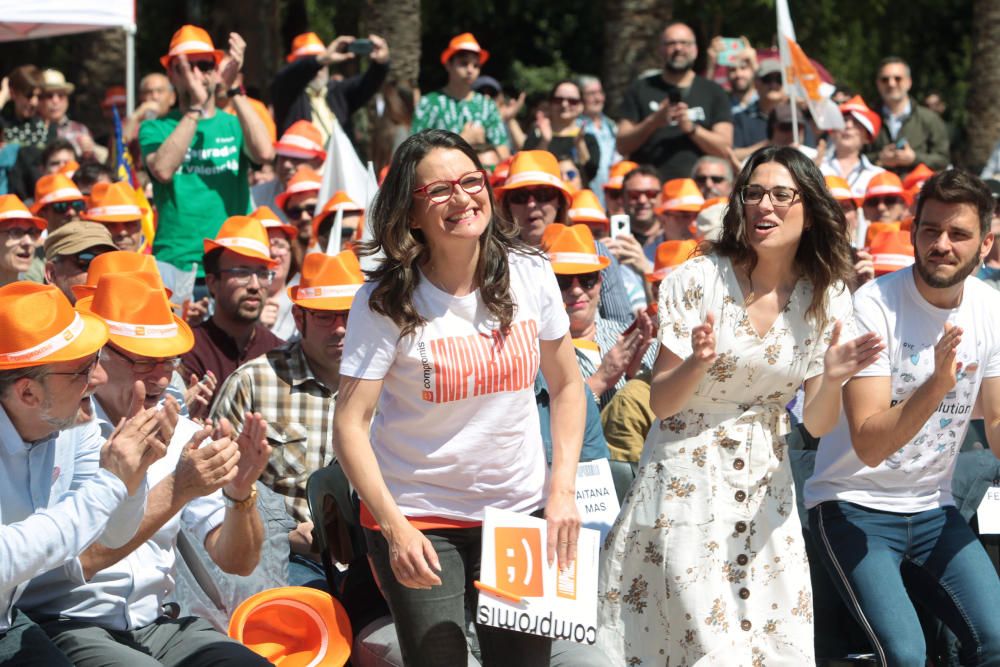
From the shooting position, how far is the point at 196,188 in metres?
9.19

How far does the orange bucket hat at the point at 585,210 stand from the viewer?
28.9ft

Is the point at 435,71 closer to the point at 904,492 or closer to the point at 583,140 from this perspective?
the point at 583,140

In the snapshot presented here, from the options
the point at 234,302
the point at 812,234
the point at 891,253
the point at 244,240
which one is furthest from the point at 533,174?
the point at 812,234

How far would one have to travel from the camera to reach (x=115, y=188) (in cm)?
848

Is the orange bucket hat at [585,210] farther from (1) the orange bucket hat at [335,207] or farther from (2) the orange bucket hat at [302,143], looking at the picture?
(2) the orange bucket hat at [302,143]

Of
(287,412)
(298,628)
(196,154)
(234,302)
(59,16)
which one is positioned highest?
(59,16)

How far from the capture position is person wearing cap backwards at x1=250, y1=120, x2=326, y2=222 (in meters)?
10.1

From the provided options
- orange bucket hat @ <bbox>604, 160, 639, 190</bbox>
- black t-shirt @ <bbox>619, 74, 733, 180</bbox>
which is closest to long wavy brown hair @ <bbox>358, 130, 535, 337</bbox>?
orange bucket hat @ <bbox>604, 160, 639, 190</bbox>

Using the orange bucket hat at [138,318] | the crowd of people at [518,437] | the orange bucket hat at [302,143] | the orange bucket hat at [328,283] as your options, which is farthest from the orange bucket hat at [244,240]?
the orange bucket hat at [302,143]

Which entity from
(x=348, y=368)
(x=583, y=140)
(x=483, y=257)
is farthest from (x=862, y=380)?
(x=583, y=140)

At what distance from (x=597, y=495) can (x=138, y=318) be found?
1.93 meters

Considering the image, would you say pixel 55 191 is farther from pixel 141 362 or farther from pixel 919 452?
pixel 919 452

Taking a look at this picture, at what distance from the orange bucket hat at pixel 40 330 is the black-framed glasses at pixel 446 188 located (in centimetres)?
96

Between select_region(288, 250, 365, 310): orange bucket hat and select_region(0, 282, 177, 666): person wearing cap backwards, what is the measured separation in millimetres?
2259
